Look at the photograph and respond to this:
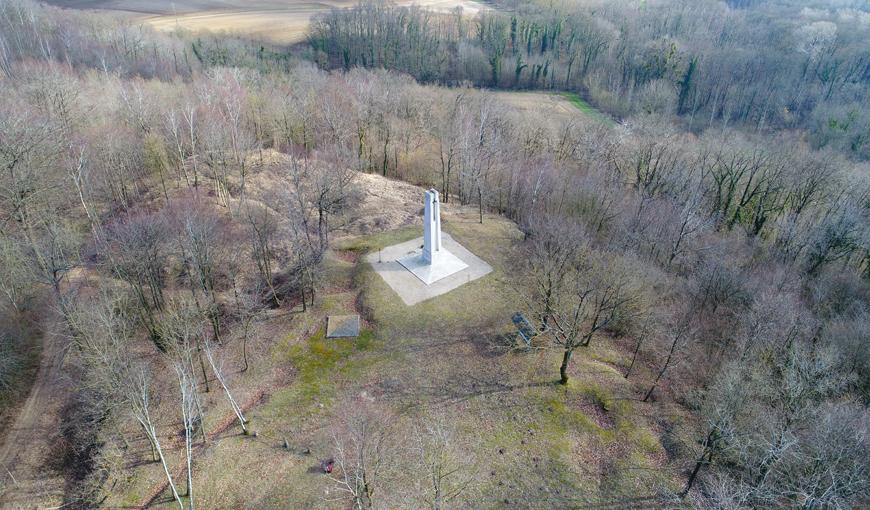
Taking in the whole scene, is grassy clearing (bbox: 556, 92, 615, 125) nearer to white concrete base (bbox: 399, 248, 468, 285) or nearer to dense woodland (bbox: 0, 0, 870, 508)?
dense woodland (bbox: 0, 0, 870, 508)

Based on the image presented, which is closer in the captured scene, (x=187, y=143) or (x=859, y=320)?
(x=859, y=320)

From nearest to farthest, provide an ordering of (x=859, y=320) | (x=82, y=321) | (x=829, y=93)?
1. (x=82, y=321)
2. (x=859, y=320)
3. (x=829, y=93)

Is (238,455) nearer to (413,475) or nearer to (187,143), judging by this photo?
(413,475)

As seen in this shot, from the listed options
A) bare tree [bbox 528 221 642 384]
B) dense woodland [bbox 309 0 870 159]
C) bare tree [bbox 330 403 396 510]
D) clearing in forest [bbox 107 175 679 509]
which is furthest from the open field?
bare tree [bbox 330 403 396 510]

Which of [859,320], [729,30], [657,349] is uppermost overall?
[729,30]

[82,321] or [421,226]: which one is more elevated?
[82,321]

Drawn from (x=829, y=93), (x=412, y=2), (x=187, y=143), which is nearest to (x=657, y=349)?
(x=187, y=143)
